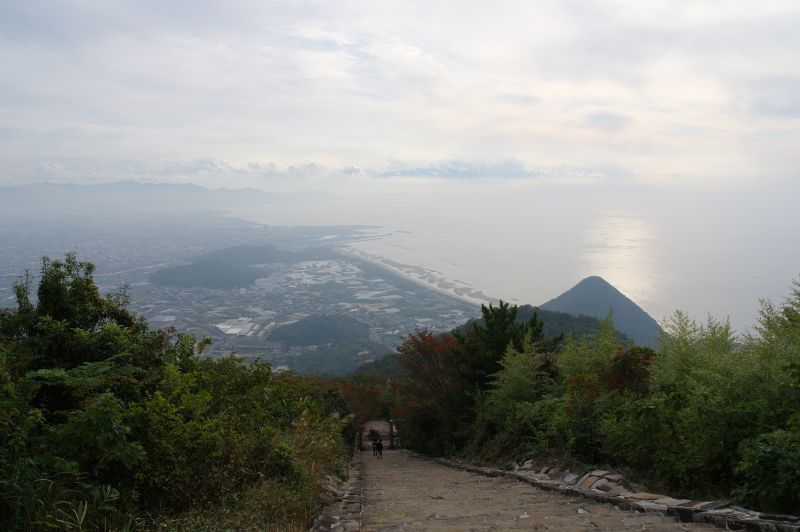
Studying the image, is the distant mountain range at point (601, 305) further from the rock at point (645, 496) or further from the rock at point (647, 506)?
the rock at point (647, 506)

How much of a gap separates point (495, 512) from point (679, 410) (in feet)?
8.58

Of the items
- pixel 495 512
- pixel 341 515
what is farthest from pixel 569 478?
pixel 341 515

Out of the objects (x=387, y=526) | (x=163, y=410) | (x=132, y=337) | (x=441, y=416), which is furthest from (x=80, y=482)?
(x=441, y=416)

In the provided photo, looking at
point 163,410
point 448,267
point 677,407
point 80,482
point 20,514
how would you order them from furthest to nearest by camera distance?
point 448,267 < point 677,407 < point 163,410 < point 80,482 < point 20,514

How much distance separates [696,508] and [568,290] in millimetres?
76476

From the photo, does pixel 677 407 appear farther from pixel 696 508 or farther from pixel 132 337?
pixel 132 337

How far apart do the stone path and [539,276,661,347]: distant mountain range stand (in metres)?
56.9

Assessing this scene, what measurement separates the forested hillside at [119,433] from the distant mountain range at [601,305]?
5922cm

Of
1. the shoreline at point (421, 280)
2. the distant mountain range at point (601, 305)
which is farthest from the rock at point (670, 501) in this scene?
the distant mountain range at point (601, 305)

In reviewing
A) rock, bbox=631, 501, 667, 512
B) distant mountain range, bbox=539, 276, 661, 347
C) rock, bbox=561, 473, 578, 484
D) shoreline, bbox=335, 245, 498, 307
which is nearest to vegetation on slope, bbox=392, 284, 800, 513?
rock, bbox=561, 473, 578, 484

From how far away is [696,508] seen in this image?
4.46m

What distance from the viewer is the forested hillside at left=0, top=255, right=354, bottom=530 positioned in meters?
3.81

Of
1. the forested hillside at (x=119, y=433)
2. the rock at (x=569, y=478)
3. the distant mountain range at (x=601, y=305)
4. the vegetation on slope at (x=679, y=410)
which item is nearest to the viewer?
the forested hillside at (x=119, y=433)

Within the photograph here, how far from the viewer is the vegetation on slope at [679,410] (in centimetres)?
467
